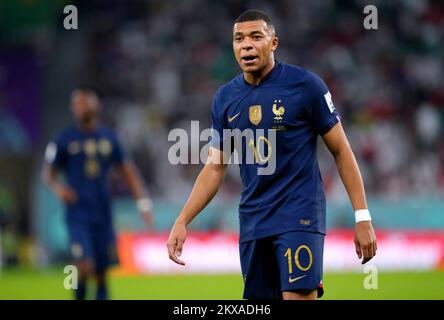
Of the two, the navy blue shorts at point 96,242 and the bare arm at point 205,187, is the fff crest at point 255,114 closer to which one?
the bare arm at point 205,187

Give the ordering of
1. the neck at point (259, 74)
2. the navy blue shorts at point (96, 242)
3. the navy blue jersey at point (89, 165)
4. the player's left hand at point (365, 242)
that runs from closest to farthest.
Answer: the player's left hand at point (365, 242), the neck at point (259, 74), the navy blue shorts at point (96, 242), the navy blue jersey at point (89, 165)

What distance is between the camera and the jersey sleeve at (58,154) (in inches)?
428

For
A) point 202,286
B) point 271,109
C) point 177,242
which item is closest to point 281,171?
point 271,109

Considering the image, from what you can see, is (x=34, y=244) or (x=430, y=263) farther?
(x=34, y=244)

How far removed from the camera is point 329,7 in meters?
22.0

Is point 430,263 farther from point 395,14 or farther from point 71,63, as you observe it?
point 71,63

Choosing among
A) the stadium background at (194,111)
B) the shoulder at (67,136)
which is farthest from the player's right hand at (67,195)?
the stadium background at (194,111)

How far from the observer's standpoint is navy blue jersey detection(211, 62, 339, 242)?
6.02m

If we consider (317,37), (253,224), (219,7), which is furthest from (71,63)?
(253,224)

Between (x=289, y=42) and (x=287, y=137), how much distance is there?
50.3ft

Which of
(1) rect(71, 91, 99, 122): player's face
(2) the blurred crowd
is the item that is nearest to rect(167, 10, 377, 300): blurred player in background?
(1) rect(71, 91, 99, 122): player's face

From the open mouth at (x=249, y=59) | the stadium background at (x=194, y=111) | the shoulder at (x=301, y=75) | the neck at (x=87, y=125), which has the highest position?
the stadium background at (x=194, y=111)

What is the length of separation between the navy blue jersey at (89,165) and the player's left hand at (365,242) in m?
5.47

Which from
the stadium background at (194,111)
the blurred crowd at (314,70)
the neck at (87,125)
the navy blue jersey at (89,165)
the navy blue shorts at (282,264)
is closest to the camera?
the navy blue shorts at (282,264)
